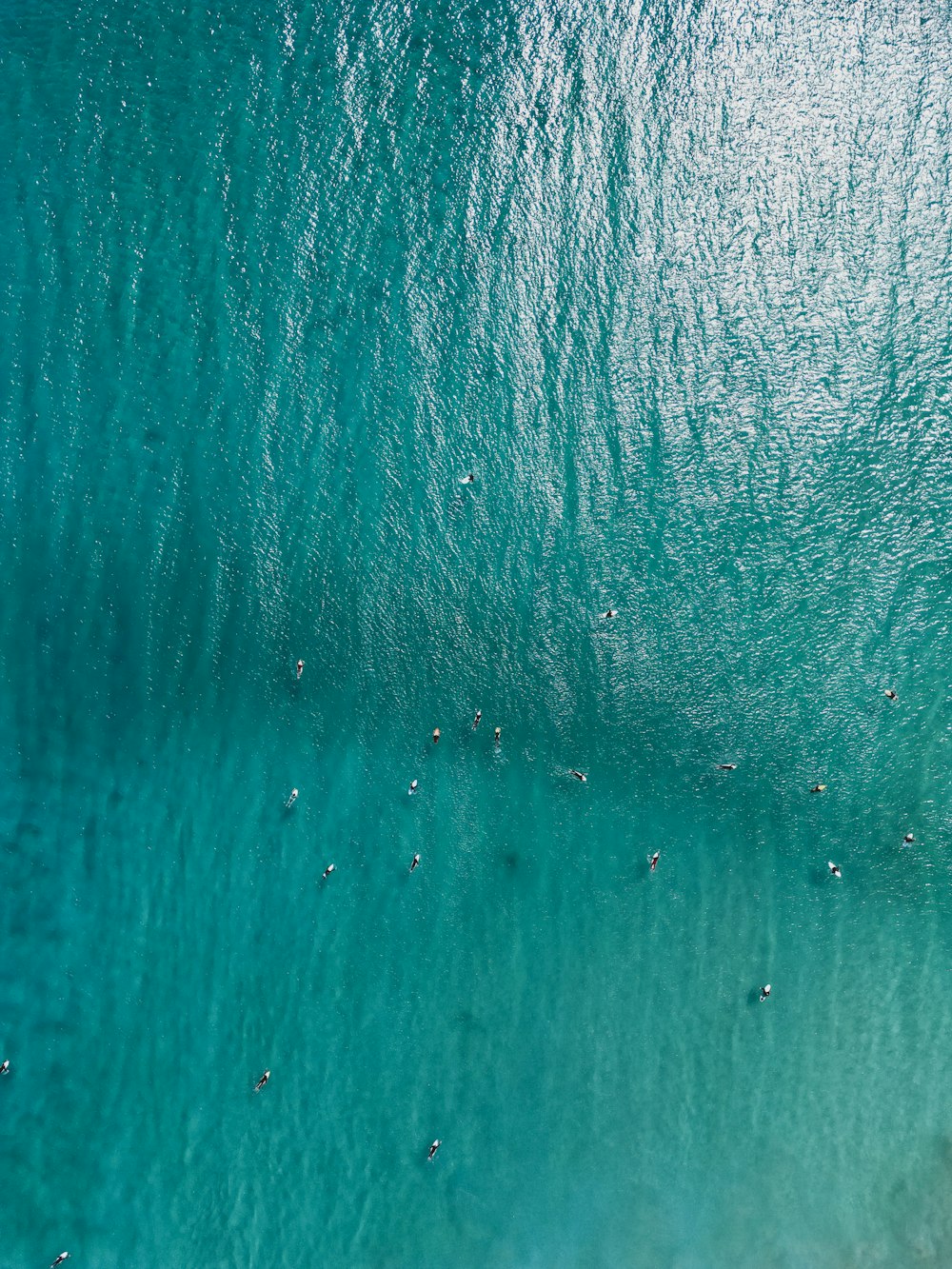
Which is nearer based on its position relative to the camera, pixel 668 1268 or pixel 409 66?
pixel 668 1268

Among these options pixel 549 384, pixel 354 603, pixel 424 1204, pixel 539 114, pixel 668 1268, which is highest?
pixel 539 114

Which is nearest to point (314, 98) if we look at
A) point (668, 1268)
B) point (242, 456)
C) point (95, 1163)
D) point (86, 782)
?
point (242, 456)

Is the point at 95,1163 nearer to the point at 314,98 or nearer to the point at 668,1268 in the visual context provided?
the point at 668,1268

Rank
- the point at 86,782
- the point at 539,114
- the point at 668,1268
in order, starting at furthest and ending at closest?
the point at 539,114 < the point at 86,782 < the point at 668,1268

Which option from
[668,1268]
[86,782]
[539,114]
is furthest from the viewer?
[539,114]

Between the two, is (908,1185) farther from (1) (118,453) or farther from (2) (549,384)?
(1) (118,453)

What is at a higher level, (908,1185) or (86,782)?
(86,782)
